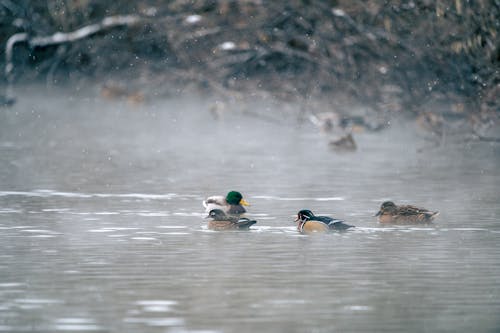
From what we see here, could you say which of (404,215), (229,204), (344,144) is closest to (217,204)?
(229,204)

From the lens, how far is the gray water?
30.2 feet

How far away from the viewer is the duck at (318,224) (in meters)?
13.2

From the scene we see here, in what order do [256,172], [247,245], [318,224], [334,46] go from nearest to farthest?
[247,245] → [318,224] → [256,172] → [334,46]

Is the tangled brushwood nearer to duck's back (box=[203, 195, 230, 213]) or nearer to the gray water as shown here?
the gray water

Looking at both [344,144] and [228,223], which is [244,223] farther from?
[344,144]

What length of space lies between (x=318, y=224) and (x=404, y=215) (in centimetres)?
117

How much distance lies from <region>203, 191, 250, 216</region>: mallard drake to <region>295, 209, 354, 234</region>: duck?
5.09 feet

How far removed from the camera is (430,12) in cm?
2119

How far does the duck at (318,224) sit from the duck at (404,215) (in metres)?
0.73

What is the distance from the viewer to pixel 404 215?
1397cm

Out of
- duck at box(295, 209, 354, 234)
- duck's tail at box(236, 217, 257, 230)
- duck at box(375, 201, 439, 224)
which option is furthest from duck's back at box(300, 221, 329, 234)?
duck at box(375, 201, 439, 224)

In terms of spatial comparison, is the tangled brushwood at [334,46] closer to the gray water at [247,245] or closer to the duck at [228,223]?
the gray water at [247,245]

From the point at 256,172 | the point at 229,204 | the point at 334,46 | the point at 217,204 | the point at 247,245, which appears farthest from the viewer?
the point at 334,46

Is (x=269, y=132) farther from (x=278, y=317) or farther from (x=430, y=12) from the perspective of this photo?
(x=278, y=317)
